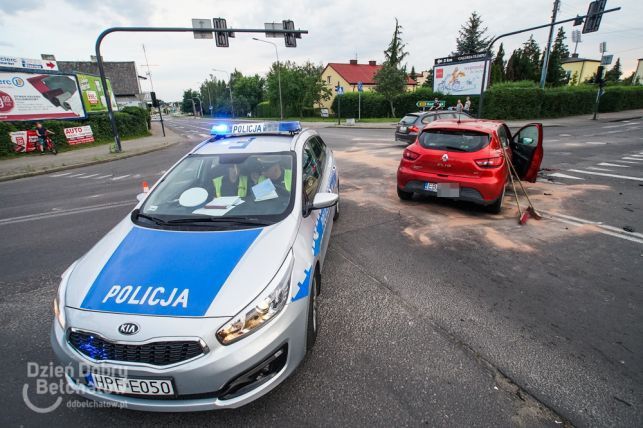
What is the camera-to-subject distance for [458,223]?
556 cm

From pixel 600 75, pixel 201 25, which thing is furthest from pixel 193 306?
pixel 600 75

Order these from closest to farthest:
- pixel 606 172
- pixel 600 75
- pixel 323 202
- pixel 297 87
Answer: pixel 323 202 < pixel 606 172 < pixel 600 75 < pixel 297 87

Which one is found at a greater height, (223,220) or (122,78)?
(122,78)

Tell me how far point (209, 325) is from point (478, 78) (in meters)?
34.1

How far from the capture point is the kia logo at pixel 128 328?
1.88 metres

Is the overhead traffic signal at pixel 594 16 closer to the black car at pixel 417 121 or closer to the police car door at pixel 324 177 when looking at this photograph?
the black car at pixel 417 121

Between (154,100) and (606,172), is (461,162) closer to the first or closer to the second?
(606,172)

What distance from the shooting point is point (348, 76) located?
52688mm

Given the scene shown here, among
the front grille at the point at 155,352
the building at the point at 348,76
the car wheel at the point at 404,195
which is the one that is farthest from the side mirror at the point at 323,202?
the building at the point at 348,76

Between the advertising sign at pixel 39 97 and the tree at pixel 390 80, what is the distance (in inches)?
1031

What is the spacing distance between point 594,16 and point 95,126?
28132 millimetres

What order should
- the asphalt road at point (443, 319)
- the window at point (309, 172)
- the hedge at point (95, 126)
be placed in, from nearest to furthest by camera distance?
the asphalt road at point (443, 319), the window at point (309, 172), the hedge at point (95, 126)

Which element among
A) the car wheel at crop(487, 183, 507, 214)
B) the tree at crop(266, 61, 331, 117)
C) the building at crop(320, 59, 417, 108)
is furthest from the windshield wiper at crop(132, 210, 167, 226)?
the building at crop(320, 59, 417, 108)

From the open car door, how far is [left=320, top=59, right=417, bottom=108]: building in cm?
4528
